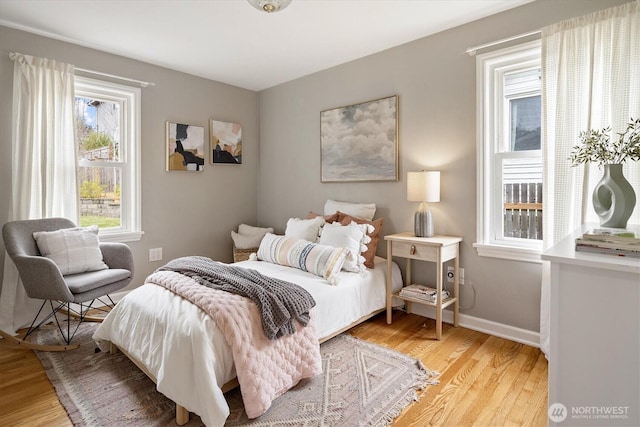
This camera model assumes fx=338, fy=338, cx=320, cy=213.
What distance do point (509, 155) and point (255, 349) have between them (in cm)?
237

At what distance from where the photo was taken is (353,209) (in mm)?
3445

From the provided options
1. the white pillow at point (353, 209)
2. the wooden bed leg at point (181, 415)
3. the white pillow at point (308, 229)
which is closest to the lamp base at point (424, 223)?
the white pillow at point (353, 209)

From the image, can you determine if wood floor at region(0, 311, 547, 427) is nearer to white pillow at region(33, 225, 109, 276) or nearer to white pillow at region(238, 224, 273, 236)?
white pillow at region(33, 225, 109, 276)

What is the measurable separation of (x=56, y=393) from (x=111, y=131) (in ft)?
8.25

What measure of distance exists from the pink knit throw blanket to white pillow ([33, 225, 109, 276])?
3.64ft

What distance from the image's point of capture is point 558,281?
3.62ft

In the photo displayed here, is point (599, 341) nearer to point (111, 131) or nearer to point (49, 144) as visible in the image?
point (49, 144)

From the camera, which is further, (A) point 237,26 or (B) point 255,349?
(A) point 237,26

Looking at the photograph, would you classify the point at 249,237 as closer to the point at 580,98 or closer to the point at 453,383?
the point at 453,383

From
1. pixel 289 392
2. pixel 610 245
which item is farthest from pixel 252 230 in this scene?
pixel 610 245

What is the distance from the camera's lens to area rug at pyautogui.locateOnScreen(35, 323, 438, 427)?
173 cm

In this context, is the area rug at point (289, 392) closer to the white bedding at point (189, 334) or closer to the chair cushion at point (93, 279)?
the white bedding at point (189, 334)

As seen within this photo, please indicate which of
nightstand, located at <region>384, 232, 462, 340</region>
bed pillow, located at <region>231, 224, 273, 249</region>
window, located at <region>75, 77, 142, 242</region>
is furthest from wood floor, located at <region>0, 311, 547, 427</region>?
bed pillow, located at <region>231, 224, 273, 249</region>

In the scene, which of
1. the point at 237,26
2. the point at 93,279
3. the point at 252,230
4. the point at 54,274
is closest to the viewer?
the point at 54,274
